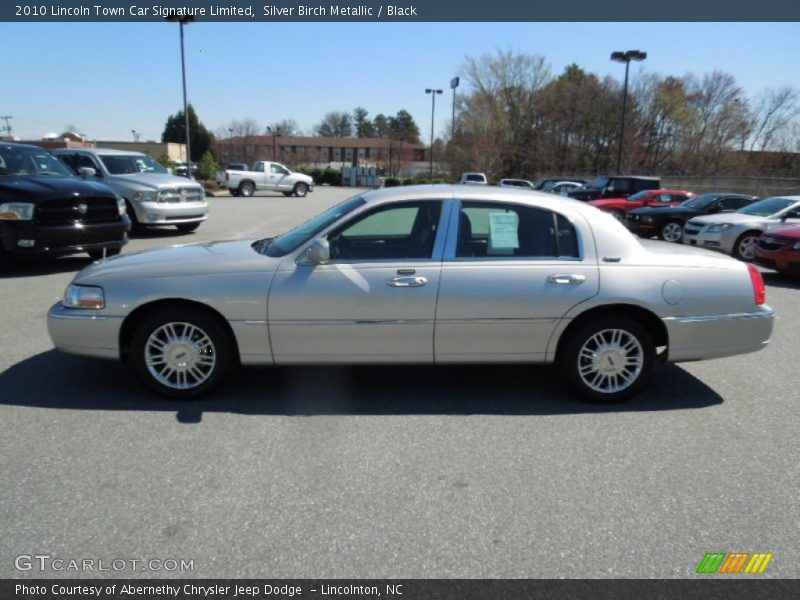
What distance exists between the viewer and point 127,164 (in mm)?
15234

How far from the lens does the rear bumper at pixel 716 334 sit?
4.51 metres

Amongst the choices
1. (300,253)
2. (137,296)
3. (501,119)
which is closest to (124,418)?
(137,296)

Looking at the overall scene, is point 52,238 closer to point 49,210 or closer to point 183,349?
point 49,210

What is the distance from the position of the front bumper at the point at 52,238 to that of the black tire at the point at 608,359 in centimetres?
796

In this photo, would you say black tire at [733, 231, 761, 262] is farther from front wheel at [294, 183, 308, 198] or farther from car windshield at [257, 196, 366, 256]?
front wheel at [294, 183, 308, 198]

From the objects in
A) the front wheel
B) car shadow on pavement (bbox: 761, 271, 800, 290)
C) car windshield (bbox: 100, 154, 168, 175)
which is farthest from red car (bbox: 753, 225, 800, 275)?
the front wheel

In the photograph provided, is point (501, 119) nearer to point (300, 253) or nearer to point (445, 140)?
point (445, 140)

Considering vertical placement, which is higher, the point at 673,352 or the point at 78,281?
the point at 78,281

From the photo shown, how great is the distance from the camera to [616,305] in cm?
451

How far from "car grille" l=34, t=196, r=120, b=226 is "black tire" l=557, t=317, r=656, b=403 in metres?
8.09
